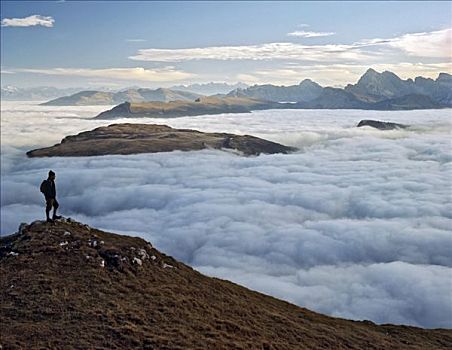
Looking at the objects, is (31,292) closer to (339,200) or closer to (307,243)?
(307,243)

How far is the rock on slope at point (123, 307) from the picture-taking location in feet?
85.3

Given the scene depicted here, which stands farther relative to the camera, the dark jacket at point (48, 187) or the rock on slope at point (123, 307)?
the dark jacket at point (48, 187)

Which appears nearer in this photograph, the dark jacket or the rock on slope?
the rock on slope

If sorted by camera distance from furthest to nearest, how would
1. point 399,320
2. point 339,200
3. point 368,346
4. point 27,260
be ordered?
point 339,200
point 399,320
point 368,346
point 27,260

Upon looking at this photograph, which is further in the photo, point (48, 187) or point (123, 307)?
point (48, 187)

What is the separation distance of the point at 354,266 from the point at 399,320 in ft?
106

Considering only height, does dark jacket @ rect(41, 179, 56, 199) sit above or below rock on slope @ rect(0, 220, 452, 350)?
above

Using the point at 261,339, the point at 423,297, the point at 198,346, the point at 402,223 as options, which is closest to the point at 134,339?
the point at 198,346

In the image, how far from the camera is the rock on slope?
2600 centimetres

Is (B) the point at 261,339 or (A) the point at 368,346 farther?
(A) the point at 368,346

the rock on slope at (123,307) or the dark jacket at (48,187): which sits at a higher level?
the dark jacket at (48,187)

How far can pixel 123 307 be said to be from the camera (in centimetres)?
2939

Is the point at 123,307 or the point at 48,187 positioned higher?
the point at 48,187

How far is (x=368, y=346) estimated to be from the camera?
123 feet
